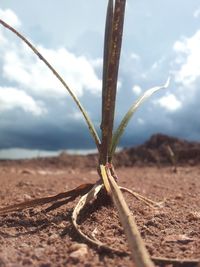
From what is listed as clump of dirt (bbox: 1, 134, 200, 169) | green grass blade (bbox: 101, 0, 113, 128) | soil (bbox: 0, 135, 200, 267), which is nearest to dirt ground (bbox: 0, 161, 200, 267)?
soil (bbox: 0, 135, 200, 267)

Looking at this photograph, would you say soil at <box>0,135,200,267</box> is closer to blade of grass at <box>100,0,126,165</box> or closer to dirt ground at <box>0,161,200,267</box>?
dirt ground at <box>0,161,200,267</box>

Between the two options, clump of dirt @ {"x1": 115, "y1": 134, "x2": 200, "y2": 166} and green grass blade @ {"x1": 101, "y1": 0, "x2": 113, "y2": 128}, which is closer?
green grass blade @ {"x1": 101, "y1": 0, "x2": 113, "y2": 128}

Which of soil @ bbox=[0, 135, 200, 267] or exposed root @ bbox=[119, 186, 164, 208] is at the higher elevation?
exposed root @ bbox=[119, 186, 164, 208]

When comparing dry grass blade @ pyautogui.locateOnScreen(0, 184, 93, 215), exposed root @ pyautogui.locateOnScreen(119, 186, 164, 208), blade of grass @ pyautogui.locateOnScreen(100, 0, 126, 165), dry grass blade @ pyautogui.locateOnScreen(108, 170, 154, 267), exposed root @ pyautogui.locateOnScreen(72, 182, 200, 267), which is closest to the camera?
dry grass blade @ pyautogui.locateOnScreen(108, 170, 154, 267)

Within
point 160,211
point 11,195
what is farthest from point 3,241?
point 11,195

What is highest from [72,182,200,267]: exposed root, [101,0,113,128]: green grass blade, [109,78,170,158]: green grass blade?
[101,0,113,128]: green grass blade

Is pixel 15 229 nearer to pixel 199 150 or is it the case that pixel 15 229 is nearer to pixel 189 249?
pixel 189 249

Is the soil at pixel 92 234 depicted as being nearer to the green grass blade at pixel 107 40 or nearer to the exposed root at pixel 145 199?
the exposed root at pixel 145 199

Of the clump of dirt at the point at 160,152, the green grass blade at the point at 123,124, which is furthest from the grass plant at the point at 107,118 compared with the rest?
the clump of dirt at the point at 160,152

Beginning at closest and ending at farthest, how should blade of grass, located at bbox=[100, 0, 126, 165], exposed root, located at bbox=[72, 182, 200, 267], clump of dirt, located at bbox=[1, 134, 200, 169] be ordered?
exposed root, located at bbox=[72, 182, 200, 267] < blade of grass, located at bbox=[100, 0, 126, 165] < clump of dirt, located at bbox=[1, 134, 200, 169]

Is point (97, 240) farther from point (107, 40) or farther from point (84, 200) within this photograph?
point (107, 40)
